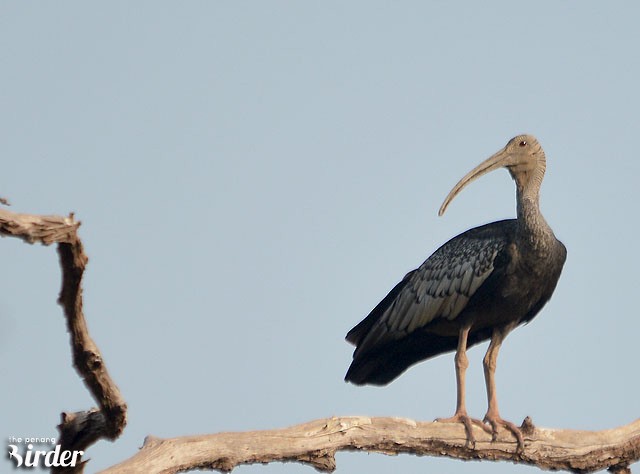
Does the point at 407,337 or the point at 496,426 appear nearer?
the point at 496,426

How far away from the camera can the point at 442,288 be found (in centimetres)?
1326

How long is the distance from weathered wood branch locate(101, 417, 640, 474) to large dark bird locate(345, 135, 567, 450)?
0.98 metres

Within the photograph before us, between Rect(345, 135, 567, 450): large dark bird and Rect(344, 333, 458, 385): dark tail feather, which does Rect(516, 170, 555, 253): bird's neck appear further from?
Rect(344, 333, 458, 385): dark tail feather

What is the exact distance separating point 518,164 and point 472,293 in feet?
5.65

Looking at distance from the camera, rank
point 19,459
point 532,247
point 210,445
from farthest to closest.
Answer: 1. point 532,247
2. point 210,445
3. point 19,459

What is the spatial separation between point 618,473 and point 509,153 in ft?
12.9

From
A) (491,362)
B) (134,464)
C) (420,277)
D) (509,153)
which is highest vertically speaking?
(509,153)

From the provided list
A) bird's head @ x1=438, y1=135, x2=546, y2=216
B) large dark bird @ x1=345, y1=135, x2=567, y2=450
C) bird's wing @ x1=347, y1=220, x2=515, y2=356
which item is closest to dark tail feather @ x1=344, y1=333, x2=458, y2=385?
large dark bird @ x1=345, y1=135, x2=567, y2=450

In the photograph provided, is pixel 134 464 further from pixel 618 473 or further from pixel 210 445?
pixel 618 473

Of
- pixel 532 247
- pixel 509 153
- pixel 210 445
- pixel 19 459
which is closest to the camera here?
pixel 19 459

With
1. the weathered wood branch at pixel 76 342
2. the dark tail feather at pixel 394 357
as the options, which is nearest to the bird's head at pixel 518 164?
the dark tail feather at pixel 394 357

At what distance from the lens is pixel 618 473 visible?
451 inches

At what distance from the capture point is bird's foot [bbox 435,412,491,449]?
11422 millimetres

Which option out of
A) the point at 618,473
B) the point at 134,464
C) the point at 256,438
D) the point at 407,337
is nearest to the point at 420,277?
the point at 407,337
